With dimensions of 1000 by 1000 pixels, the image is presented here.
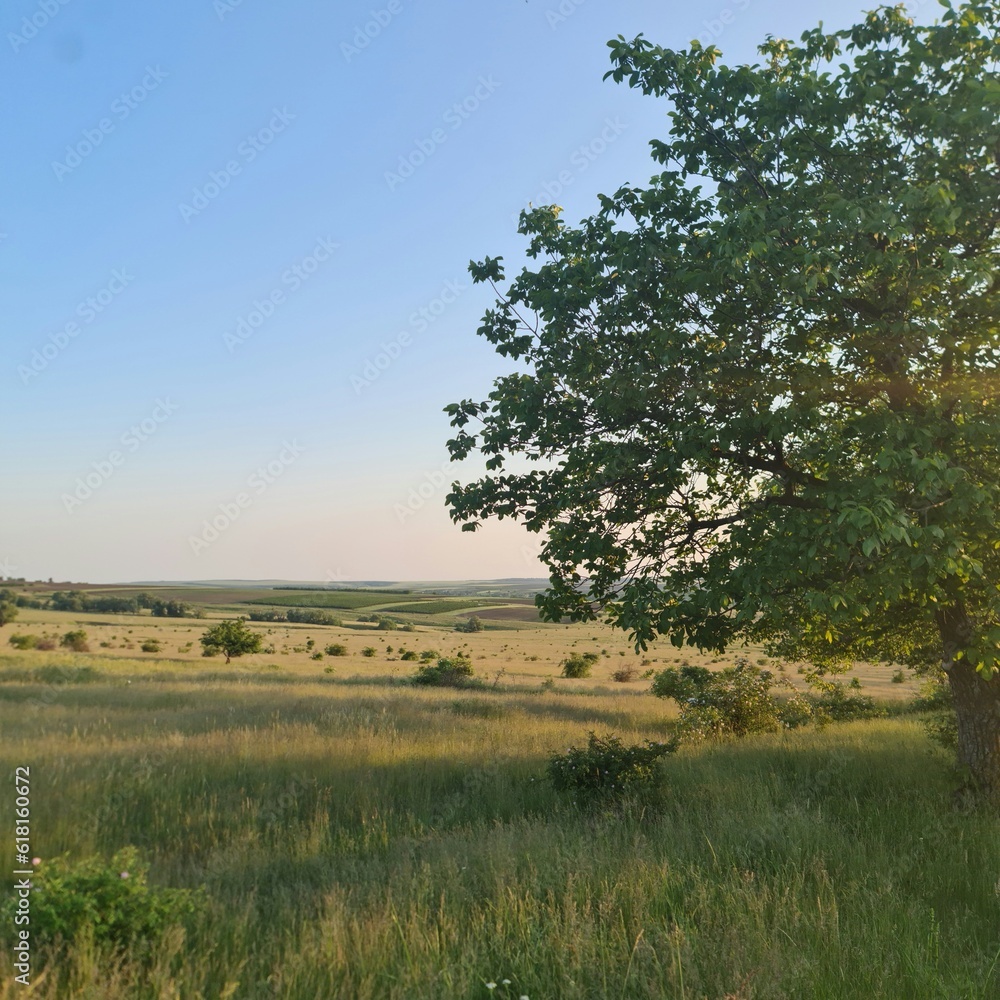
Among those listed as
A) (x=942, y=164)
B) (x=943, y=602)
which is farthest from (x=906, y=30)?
(x=943, y=602)

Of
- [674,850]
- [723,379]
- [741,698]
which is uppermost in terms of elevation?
[723,379]

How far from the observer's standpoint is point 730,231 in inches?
331

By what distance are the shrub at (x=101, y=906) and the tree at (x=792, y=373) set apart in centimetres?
596

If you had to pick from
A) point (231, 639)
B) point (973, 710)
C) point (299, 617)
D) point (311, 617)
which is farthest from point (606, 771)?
point (299, 617)

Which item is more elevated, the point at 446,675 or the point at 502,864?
the point at 502,864

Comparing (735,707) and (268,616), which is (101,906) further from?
(268,616)

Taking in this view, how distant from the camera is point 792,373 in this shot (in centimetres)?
984

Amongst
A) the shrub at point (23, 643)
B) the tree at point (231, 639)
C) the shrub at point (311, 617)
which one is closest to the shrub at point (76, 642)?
the shrub at point (23, 643)

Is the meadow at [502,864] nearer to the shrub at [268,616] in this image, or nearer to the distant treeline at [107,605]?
the shrub at [268,616]

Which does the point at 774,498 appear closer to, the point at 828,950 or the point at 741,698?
the point at 828,950

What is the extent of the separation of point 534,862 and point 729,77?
994cm

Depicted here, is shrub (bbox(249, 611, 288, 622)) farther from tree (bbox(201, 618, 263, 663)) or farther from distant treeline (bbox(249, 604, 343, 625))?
tree (bbox(201, 618, 263, 663))

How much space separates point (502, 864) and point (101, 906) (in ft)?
10.7

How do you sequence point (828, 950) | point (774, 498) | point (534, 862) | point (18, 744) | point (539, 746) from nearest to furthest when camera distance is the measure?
point (828, 950) → point (534, 862) → point (774, 498) → point (18, 744) → point (539, 746)
